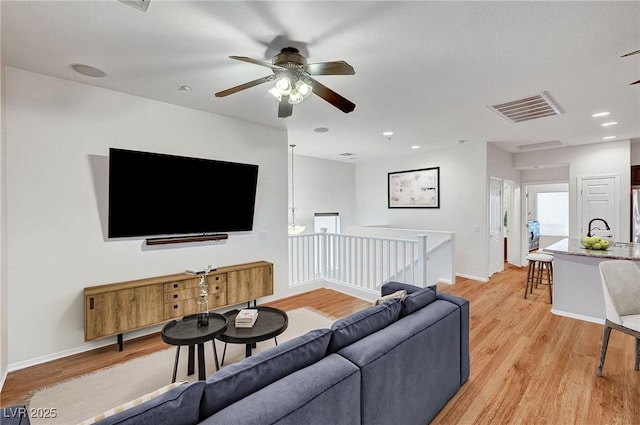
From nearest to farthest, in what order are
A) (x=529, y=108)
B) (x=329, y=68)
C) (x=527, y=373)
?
(x=329, y=68) < (x=527, y=373) < (x=529, y=108)

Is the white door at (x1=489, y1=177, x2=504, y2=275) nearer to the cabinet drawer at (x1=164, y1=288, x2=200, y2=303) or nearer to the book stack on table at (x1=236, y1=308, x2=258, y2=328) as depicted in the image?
the book stack on table at (x1=236, y1=308, x2=258, y2=328)

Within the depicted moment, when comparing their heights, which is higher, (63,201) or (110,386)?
(63,201)

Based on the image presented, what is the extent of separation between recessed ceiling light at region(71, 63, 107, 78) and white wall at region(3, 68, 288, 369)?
1.09 feet

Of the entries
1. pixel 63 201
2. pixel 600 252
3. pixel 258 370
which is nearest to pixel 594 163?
pixel 600 252

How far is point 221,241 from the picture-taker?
13.2 ft

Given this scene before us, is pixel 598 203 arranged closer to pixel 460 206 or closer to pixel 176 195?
pixel 460 206

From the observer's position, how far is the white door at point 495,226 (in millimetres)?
5984

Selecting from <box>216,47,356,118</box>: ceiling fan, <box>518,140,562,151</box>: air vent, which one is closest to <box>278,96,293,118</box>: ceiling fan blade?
<box>216,47,356,118</box>: ceiling fan

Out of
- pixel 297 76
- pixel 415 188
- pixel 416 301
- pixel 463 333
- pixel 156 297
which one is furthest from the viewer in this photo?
pixel 415 188

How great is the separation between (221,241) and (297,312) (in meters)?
1.44

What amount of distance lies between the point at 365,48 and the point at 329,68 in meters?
0.49

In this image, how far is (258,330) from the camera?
243 cm

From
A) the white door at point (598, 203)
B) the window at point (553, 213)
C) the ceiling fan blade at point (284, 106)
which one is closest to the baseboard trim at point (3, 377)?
the ceiling fan blade at point (284, 106)

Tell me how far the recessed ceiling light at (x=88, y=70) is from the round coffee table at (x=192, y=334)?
238cm
